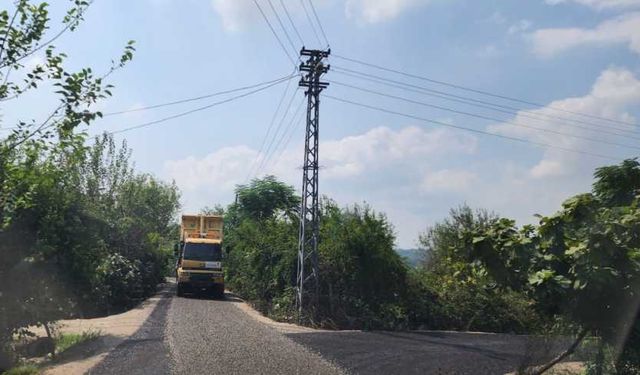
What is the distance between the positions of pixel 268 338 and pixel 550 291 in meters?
9.56

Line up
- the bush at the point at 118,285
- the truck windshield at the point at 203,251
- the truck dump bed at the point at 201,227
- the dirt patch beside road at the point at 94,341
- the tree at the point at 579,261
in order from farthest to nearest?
the truck dump bed at the point at 201,227
the truck windshield at the point at 203,251
the bush at the point at 118,285
the dirt patch beside road at the point at 94,341
the tree at the point at 579,261

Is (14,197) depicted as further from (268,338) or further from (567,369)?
(567,369)

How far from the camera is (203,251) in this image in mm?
31625

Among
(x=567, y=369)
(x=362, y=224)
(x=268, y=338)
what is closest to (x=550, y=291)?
(x=567, y=369)

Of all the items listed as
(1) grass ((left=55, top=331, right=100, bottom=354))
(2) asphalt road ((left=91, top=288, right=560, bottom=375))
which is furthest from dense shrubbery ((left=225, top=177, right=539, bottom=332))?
(1) grass ((left=55, top=331, right=100, bottom=354))

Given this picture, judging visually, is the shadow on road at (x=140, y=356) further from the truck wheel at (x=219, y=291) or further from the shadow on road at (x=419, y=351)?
the truck wheel at (x=219, y=291)

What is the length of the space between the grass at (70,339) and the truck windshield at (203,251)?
14.9m

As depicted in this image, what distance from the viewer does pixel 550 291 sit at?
8.84 meters

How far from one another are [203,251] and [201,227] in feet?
11.5

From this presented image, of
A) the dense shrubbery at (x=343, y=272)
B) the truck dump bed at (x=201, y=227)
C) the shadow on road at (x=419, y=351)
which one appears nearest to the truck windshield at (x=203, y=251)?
the truck dump bed at (x=201, y=227)

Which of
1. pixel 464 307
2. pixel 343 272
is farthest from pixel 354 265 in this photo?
pixel 464 307

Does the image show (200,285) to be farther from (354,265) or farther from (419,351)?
(419,351)

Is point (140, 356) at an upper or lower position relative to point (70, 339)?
lower

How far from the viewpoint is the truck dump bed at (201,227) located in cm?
3462
